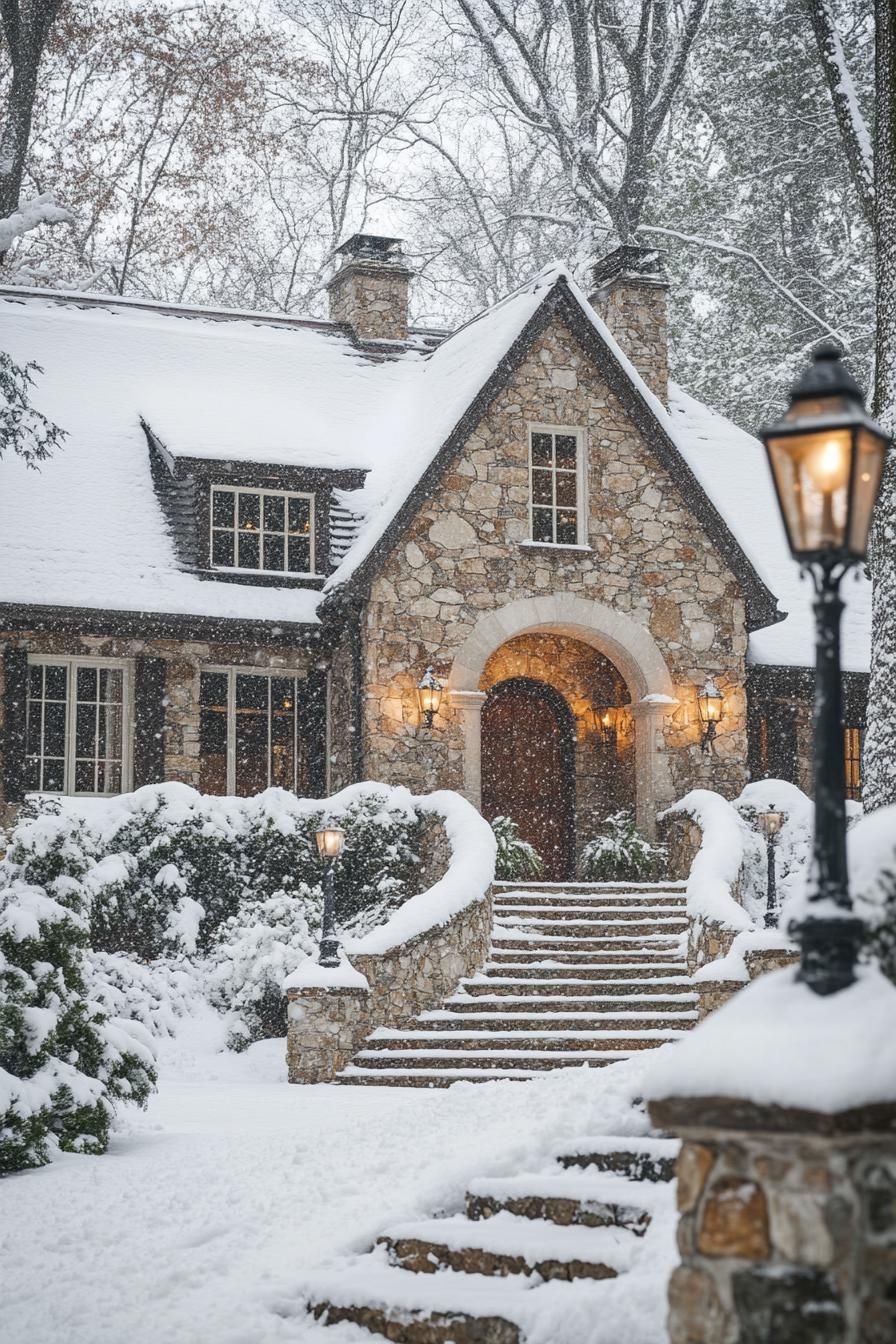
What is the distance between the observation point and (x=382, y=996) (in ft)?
45.3

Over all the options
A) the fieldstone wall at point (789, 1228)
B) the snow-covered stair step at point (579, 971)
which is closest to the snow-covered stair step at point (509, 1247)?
the fieldstone wall at point (789, 1228)

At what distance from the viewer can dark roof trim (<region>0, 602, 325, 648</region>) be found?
1795 cm

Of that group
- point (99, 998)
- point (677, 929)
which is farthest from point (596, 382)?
point (99, 998)

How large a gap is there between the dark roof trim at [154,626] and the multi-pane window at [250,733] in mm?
441

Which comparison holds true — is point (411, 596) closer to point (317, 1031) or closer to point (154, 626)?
point (154, 626)

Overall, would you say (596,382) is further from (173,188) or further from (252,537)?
(173,188)

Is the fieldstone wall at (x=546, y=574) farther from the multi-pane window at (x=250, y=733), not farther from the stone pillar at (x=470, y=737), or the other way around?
the multi-pane window at (x=250, y=733)

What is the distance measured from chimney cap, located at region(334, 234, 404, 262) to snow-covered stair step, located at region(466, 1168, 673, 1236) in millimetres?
17726

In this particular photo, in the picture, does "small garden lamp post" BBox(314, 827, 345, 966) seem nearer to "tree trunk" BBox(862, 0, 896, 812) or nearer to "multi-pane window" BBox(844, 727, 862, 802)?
"tree trunk" BBox(862, 0, 896, 812)

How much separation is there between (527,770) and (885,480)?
832cm

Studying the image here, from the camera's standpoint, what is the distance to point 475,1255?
6973 mm

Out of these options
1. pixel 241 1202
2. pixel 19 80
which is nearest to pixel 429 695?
pixel 19 80

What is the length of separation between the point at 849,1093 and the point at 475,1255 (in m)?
3.18

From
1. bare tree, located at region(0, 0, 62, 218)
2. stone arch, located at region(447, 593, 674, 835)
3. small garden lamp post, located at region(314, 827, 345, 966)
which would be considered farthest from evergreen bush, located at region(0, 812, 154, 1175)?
bare tree, located at region(0, 0, 62, 218)
